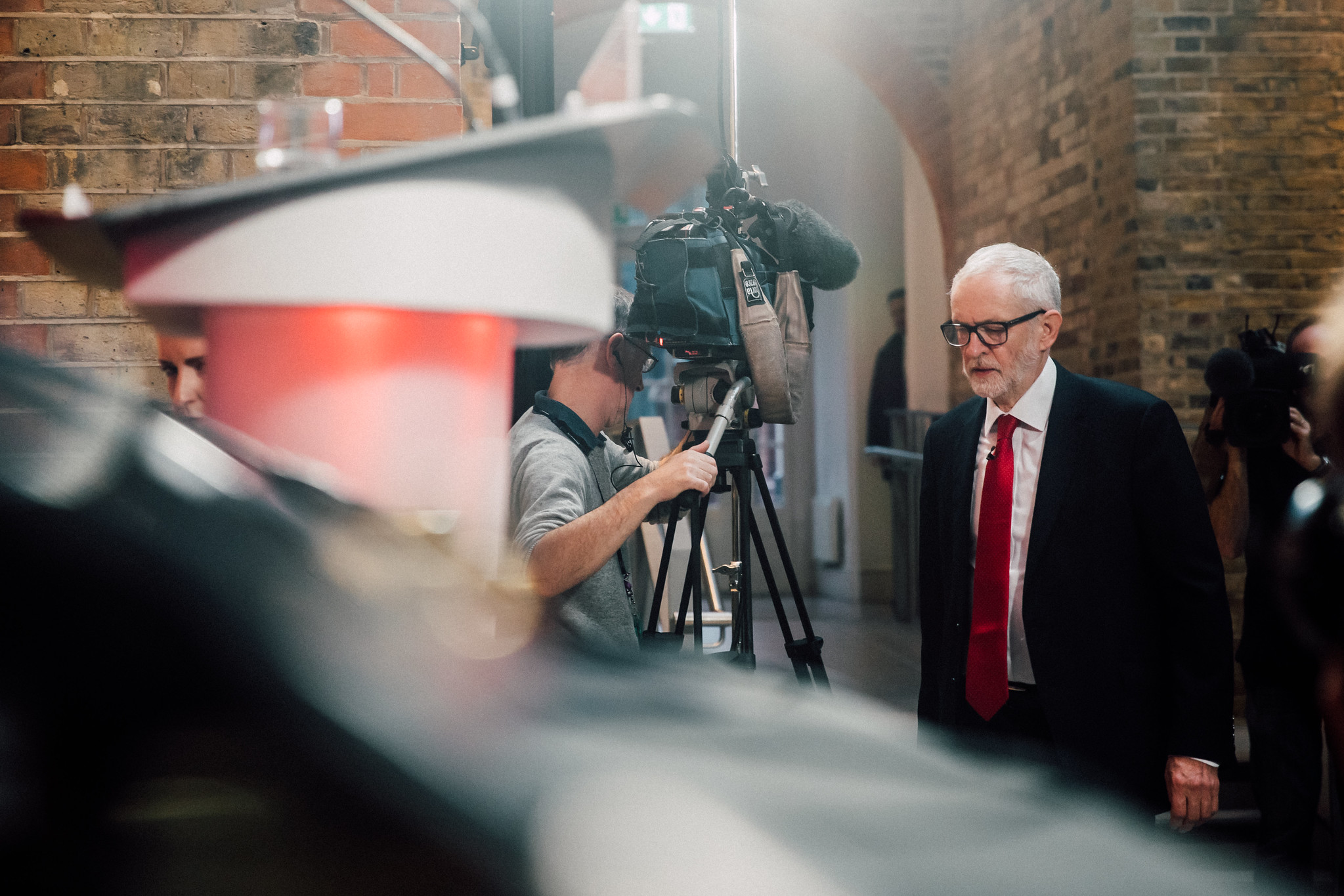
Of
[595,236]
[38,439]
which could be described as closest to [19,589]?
[38,439]

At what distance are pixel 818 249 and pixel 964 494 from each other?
0.59m

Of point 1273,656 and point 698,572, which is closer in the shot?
point 698,572

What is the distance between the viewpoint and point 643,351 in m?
2.09

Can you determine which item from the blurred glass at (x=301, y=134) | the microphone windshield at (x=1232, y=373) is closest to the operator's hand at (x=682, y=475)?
the blurred glass at (x=301, y=134)

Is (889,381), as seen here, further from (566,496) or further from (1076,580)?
(566,496)

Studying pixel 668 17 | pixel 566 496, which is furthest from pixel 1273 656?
pixel 668 17

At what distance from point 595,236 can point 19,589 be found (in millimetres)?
420

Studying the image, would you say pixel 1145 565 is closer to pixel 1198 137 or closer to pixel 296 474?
pixel 296 474

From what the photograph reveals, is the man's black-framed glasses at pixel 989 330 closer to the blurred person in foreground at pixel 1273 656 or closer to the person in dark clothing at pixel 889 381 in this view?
the blurred person in foreground at pixel 1273 656

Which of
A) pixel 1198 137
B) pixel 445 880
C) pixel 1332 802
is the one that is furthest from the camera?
pixel 1198 137

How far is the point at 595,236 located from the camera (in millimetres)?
742

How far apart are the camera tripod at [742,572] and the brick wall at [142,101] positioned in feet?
2.84

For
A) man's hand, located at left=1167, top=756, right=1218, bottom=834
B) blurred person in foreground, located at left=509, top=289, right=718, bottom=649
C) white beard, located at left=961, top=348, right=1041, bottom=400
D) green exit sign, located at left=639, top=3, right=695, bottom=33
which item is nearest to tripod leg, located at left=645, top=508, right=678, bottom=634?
blurred person in foreground, located at left=509, top=289, right=718, bottom=649

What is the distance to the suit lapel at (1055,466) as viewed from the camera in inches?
74.2
